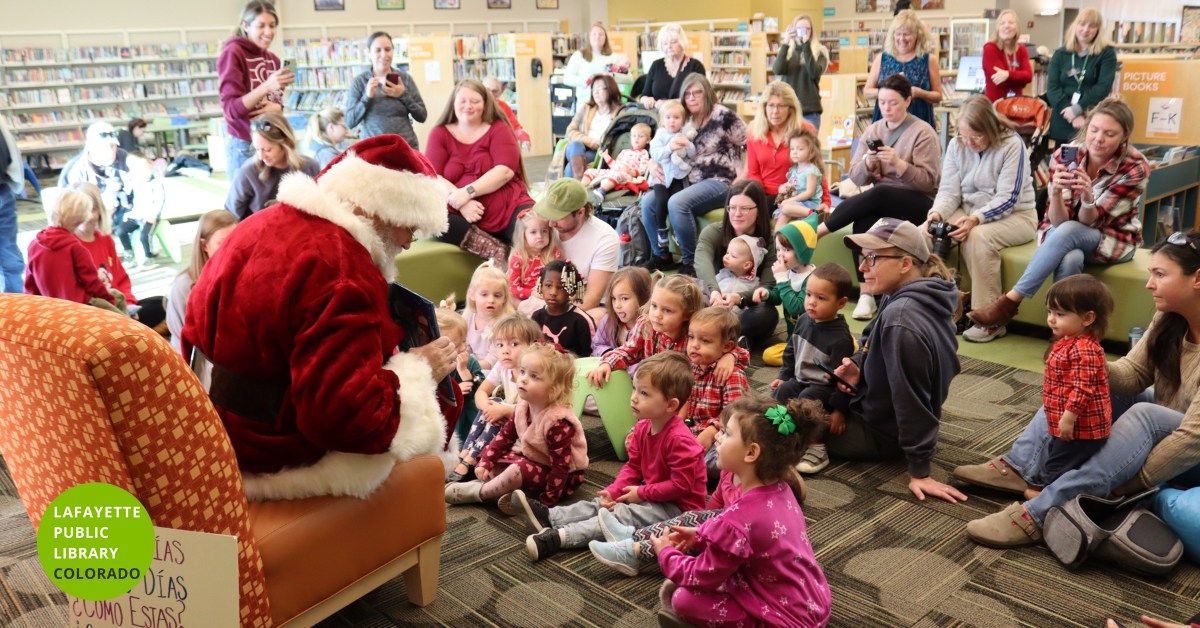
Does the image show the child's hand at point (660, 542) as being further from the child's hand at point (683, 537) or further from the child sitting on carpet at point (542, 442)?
the child sitting on carpet at point (542, 442)

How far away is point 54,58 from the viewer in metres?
12.8

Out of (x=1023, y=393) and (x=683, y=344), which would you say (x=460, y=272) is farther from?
(x=1023, y=393)

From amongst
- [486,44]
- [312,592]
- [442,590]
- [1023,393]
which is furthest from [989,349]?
[486,44]

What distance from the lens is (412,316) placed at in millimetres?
2525

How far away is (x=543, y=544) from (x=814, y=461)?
1100mm

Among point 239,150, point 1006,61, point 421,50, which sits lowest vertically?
point 239,150

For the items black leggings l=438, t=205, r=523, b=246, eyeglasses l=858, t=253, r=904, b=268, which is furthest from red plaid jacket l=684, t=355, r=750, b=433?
black leggings l=438, t=205, r=523, b=246

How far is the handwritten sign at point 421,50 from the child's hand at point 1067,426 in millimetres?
10867

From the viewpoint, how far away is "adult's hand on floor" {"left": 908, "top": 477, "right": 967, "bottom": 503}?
10.4 feet

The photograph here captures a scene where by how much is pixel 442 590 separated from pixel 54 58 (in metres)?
12.9

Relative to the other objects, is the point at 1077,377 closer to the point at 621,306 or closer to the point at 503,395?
the point at 621,306

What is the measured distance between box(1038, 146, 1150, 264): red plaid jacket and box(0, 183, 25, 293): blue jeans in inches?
229

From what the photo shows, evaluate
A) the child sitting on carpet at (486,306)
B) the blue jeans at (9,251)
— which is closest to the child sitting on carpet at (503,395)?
the child sitting on carpet at (486,306)

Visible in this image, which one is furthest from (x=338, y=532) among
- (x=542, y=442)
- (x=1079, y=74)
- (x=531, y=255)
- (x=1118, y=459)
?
(x=1079, y=74)
